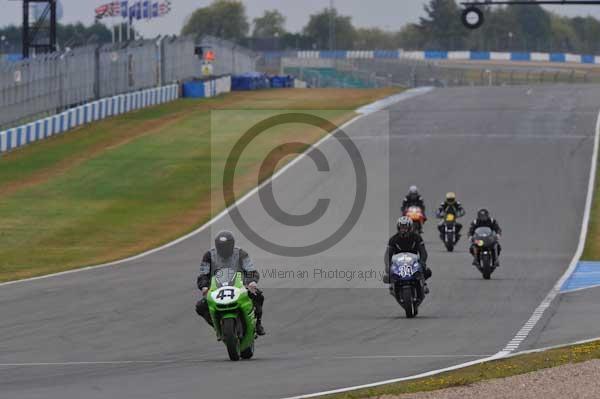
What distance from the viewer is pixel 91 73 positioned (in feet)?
215

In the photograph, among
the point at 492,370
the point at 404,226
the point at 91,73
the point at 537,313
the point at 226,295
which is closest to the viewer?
the point at 492,370

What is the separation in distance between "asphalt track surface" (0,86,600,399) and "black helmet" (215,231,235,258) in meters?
1.25

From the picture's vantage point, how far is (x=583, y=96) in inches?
2739

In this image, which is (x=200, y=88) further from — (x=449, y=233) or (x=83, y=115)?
(x=449, y=233)

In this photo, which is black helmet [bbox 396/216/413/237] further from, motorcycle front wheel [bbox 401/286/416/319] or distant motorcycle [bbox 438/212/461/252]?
distant motorcycle [bbox 438/212/461/252]

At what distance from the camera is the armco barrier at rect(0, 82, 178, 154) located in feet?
173

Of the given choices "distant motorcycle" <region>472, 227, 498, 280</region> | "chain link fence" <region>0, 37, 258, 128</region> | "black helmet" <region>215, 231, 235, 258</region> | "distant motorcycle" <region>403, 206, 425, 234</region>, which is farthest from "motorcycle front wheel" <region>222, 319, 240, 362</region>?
"chain link fence" <region>0, 37, 258, 128</region>

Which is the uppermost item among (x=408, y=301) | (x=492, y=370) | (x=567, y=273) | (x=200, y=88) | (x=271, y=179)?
(x=200, y=88)

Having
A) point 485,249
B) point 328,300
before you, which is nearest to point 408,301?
point 328,300

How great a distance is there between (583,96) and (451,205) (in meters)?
39.4

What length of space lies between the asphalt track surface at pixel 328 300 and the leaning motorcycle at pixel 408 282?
0.27m

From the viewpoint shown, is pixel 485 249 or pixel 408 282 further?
pixel 485 249

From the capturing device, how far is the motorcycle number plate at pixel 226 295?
50.1 ft

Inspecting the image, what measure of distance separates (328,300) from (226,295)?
7.39m
